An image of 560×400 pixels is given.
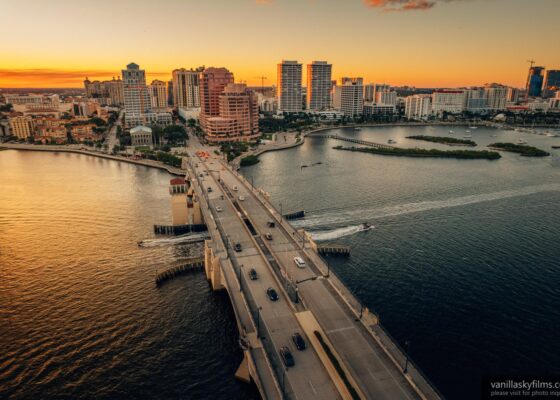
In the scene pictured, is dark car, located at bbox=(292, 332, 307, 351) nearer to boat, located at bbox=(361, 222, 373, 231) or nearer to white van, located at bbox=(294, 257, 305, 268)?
white van, located at bbox=(294, 257, 305, 268)

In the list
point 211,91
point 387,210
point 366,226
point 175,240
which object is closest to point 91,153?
point 211,91

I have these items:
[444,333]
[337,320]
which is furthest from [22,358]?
[444,333]

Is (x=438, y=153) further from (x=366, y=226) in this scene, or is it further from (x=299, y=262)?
(x=299, y=262)

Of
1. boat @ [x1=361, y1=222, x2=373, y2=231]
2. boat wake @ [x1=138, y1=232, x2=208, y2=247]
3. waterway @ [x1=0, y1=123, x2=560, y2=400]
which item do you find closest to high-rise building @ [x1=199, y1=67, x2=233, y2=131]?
waterway @ [x1=0, y1=123, x2=560, y2=400]

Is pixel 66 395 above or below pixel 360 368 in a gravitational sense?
below

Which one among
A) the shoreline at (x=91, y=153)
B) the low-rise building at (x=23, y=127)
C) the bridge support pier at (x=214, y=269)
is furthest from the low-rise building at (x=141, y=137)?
the bridge support pier at (x=214, y=269)

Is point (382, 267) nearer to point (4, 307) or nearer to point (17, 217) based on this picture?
point (4, 307)
